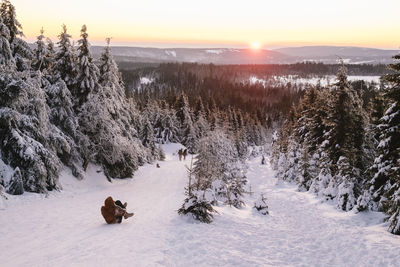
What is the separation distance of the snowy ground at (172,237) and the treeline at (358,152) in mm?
1299

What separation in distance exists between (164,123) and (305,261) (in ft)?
177

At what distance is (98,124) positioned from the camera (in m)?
25.0

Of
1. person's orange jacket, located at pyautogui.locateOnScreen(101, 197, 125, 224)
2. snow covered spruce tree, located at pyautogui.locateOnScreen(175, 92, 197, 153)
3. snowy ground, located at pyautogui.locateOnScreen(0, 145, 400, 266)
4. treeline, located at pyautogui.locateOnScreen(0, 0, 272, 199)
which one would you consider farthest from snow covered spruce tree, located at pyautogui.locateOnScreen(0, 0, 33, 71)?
snow covered spruce tree, located at pyautogui.locateOnScreen(175, 92, 197, 153)

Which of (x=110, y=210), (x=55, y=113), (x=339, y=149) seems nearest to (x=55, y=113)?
(x=55, y=113)

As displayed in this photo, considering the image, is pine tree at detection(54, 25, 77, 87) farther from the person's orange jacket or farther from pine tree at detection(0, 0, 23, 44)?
the person's orange jacket

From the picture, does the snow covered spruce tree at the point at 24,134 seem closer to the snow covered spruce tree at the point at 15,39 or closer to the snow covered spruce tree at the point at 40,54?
the snow covered spruce tree at the point at 15,39

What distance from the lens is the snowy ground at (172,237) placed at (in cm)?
1017

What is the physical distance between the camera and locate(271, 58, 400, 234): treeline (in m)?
14.8

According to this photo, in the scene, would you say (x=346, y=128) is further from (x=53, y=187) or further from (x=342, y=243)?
(x=53, y=187)

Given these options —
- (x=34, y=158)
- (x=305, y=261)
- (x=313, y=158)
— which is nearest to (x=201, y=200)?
(x=305, y=261)

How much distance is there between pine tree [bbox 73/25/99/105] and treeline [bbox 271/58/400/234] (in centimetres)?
1771

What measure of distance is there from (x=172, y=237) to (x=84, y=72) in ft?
55.2

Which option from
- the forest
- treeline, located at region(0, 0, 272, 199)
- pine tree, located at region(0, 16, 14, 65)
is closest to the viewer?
the forest

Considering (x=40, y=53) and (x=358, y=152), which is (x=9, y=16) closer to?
(x=40, y=53)
